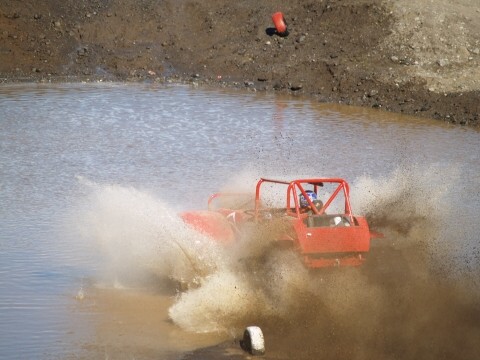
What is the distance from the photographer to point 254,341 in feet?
30.7

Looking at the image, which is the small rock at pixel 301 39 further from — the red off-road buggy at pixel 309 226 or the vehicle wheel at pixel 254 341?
the vehicle wheel at pixel 254 341

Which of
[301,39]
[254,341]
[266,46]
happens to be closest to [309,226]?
[254,341]

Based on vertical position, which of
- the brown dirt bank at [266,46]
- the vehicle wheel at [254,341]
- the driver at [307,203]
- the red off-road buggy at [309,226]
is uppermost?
the brown dirt bank at [266,46]

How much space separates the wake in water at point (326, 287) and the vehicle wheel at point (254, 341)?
0.71 ft

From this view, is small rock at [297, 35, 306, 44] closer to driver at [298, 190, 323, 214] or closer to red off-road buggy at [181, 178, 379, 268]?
red off-road buggy at [181, 178, 379, 268]

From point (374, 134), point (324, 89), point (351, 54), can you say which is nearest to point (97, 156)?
point (374, 134)

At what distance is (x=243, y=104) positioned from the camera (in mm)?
26312

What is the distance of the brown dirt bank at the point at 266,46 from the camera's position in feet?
88.4

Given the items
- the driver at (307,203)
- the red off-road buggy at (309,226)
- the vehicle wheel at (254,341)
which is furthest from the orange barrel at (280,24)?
the vehicle wheel at (254,341)

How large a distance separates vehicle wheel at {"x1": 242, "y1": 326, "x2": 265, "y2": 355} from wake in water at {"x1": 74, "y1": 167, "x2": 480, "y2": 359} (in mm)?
216

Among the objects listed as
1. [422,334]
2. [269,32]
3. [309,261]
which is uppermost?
[269,32]

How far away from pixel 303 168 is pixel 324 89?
8.93 metres

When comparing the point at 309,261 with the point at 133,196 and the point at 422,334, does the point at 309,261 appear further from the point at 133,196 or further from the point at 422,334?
the point at 133,196

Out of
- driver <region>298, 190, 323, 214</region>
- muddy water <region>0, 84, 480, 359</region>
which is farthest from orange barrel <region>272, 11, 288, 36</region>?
driver <region>298, 190, 323, 214</region>
